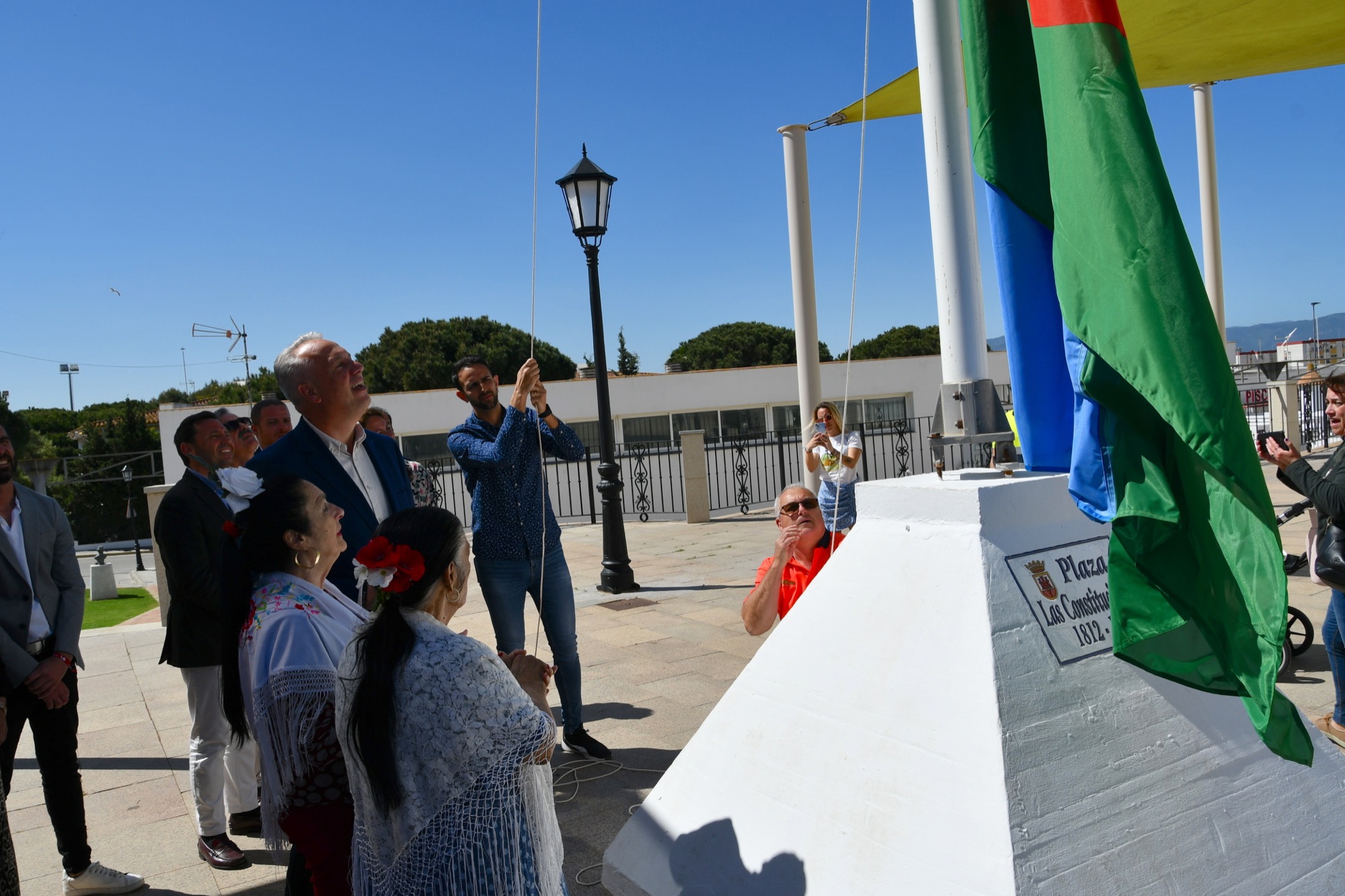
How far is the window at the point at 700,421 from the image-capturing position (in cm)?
3291

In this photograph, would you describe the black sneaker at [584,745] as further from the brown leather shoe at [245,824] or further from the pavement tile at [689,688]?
the brown leather shoe at [245,824]

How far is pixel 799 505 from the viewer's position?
11.4 ft

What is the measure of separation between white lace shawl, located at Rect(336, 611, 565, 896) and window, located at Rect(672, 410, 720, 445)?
101 feet

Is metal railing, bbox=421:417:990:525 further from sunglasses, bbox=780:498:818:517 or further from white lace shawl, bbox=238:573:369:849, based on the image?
white lace shawl, bbox=238:573:369:849

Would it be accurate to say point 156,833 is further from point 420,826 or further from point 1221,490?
point 1221,490

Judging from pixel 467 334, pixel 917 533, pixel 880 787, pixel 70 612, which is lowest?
pixel 880 787

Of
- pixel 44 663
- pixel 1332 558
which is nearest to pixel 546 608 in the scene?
pixel 44 663

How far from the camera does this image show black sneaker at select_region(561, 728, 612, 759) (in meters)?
4.07

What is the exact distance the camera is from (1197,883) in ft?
5.92

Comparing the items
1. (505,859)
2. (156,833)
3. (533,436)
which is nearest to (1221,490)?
(505,859)

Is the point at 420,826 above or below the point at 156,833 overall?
above

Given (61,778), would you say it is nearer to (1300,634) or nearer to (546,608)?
(546,608)

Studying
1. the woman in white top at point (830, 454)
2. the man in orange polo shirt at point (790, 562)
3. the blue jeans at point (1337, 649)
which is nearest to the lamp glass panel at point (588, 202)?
the woman in white top at point (830, 454)

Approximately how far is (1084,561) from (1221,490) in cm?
45
